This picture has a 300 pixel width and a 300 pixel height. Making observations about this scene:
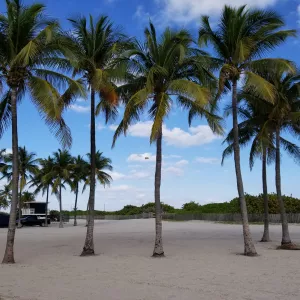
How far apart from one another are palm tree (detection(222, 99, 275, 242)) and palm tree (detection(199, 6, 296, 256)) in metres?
2.96

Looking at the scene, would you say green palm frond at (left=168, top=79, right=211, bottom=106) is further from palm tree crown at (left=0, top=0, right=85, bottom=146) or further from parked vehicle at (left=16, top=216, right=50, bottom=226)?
parked vehicle at (left=16, top=216, right=50, bottom=226)

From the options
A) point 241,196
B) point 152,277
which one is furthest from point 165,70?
point 152,277

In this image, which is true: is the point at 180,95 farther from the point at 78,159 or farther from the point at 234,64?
the point at 78,159

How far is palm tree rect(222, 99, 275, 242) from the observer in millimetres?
20312

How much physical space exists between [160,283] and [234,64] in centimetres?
1056

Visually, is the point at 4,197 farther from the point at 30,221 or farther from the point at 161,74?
the point at 161,74

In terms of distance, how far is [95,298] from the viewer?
852 centimetres

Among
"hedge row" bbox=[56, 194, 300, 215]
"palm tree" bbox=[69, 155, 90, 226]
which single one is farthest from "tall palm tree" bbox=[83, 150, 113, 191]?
"hedge row" bbox=[56, 194, 300, 215]

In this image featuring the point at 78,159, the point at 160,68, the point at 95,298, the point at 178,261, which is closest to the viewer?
the point at 95,298

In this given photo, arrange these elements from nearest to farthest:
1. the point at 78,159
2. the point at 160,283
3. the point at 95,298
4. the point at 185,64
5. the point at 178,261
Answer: the point at 95,298, the point at 160,283, the point at 178,261, the point at 185,64, the point at 78,159

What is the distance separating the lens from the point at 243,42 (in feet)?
54.9

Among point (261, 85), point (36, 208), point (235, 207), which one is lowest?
point (36, 208)

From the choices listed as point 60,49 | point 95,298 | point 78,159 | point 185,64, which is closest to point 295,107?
point 185,64

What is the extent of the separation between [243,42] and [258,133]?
6.76 m
